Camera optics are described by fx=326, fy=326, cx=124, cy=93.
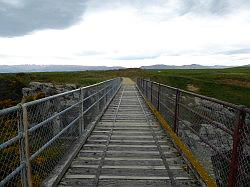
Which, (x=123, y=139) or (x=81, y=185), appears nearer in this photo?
(x=81, y=185)

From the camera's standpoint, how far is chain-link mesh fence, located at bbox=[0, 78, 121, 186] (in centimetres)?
415

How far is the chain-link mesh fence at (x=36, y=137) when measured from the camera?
415cm

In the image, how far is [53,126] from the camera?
6.80 metres

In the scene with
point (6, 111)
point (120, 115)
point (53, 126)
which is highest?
point (6, 111)

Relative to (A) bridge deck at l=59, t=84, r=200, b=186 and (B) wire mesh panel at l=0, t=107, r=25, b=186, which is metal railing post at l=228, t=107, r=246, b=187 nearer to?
(A) bridge deck at l=59, t=84, r=200, b=186

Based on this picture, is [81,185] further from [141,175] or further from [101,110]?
[101,110]

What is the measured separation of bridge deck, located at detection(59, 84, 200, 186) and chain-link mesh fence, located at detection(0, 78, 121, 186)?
48cm

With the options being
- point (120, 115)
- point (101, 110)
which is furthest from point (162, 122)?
point (101, 110)

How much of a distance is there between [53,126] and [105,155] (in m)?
1.36

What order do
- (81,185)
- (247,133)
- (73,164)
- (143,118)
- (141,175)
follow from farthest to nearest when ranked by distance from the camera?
(143,118) < (73,164) < (141,175) < (81,185) < (247,133)

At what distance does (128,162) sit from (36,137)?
209cm

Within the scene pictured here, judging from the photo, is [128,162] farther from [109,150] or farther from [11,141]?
[11,141]

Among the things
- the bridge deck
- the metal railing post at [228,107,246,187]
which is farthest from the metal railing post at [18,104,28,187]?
the metal railing post at [228,107,246,187]

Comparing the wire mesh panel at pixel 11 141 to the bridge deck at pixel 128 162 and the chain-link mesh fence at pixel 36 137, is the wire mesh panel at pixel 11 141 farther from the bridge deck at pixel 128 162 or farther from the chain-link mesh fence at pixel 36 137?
the bridge deck at pixel 128 162
